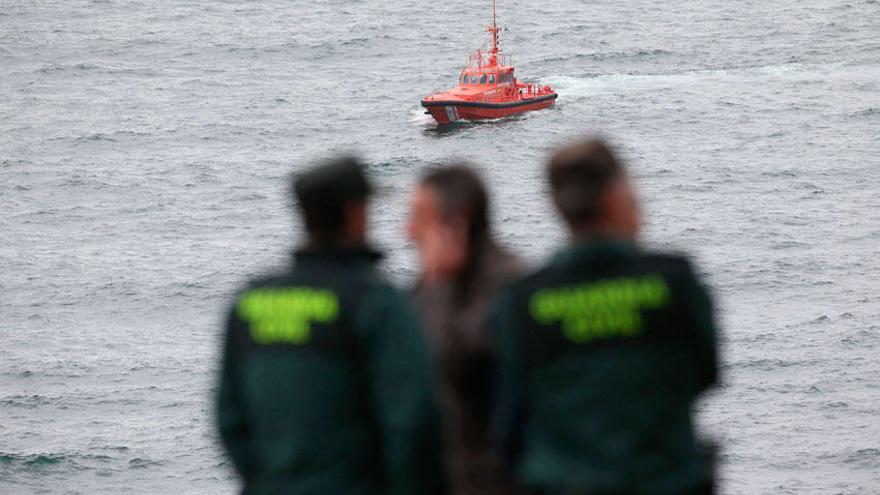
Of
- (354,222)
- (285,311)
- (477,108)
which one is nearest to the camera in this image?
(285,311)

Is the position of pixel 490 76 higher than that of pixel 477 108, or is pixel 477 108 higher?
pixel 490 76

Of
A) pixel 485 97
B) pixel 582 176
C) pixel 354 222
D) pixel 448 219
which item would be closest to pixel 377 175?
pixel 448 219

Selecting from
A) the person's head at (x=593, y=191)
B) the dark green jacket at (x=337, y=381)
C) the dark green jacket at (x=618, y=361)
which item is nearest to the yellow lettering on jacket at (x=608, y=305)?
the dark green jacket at (x=618, y=361)

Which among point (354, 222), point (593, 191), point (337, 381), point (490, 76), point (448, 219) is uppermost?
point (593, 191)

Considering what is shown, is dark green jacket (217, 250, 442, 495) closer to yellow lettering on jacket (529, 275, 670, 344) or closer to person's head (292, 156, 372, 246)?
person's head (292, 156, 372, 246)

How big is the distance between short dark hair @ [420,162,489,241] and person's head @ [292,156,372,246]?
40 centimetres

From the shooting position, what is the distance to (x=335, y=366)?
518 cm

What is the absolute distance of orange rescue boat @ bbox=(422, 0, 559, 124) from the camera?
279 feet

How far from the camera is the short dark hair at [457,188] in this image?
5664 millimetres

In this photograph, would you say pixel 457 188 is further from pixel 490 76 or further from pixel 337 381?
pixel 490 76

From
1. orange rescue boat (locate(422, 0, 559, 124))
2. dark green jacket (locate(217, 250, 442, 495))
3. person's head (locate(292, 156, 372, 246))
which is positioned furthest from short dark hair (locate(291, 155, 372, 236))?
orange rescue boat (locate(422, 0, 559, 124))

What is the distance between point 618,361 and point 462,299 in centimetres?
98

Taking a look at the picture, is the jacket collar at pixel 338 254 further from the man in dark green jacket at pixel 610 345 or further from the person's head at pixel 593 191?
the person's head at pixel 593 191

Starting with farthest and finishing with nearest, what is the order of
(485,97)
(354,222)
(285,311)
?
1. (485,97)
2. (354,222)
3. (285,311)
